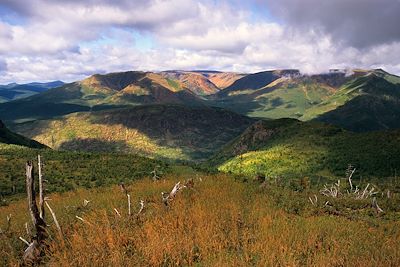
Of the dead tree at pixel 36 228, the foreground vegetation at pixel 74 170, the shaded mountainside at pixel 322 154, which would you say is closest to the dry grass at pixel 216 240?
the dead tree at pixel 36 228

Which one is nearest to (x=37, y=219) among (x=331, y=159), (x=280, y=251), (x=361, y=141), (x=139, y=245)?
(x=139, y=245)

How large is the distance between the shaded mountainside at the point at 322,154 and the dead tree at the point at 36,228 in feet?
213

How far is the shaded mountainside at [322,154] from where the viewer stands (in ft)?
244

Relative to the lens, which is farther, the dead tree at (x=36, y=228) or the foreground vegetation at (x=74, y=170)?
the foreground vegetation at (x=74, y=170)

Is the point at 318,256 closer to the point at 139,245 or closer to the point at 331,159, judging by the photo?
the point at 139,245

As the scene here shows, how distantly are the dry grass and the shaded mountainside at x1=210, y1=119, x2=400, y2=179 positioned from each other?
60879 mm

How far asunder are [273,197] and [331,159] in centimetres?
6817

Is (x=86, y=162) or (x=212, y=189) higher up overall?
(x=212, y=189)

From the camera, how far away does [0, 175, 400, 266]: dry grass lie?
912cm

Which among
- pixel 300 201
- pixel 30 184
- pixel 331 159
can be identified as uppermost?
pixel 30 184

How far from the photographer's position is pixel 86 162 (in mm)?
50625

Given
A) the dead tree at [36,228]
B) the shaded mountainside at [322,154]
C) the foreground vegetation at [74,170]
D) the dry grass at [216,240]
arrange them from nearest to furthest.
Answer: the dry grass at [216,240]
the dead tree at [36,228]
the foreground vegetation at [74,170]
the shaded mountainside at [322,154]

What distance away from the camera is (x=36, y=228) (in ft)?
34.3

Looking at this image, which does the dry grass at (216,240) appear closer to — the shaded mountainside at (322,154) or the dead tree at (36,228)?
the dead tree at (36,228)
